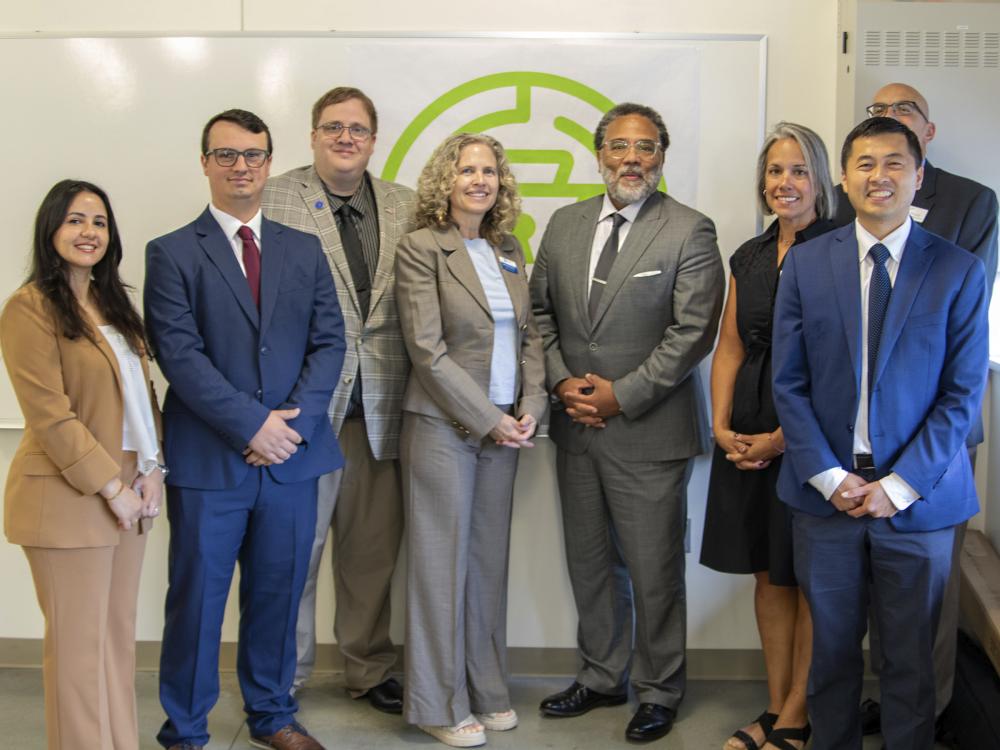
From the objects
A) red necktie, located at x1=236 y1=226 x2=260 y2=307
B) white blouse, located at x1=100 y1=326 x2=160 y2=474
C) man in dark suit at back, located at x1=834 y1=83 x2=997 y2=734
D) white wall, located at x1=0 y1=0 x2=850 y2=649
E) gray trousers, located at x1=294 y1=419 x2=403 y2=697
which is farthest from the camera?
white wall, located at x1=0 y1=0 x2=850 y2=649

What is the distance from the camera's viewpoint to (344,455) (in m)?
3.49

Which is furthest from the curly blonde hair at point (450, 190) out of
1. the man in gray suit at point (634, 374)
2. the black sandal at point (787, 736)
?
the black sandal at point (787, 736)

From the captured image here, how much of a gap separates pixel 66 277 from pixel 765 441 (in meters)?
1.96

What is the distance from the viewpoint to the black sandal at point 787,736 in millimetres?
3193

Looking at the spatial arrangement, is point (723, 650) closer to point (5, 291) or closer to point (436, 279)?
point (436, 279)

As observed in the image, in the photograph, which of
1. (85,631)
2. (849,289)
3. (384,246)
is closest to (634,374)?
(849,289)

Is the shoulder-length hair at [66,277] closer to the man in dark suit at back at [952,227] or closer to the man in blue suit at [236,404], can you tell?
the man in blue suit at [236,404]

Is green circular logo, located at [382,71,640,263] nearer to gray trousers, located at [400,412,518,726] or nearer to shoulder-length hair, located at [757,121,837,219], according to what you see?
shoulder-length hair, located at [757,121,837,219]

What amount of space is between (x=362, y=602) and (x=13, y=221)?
6.08ft

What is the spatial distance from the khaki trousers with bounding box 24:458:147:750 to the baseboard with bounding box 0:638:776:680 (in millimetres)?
1185

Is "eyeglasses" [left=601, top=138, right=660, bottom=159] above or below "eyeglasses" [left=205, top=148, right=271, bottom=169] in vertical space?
above

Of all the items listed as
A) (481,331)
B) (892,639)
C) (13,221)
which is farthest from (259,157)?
(892,639)

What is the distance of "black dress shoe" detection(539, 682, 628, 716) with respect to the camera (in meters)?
3.54

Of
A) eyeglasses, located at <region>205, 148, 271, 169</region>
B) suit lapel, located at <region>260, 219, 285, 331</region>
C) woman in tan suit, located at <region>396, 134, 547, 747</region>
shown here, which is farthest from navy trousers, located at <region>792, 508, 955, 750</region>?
eyeglasses, located at <region>205, 148, 271, 169</region>
